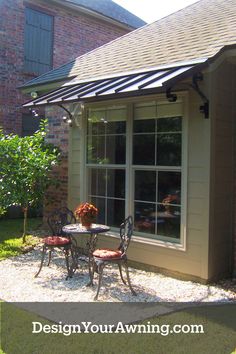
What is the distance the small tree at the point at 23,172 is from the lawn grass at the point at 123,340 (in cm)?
352

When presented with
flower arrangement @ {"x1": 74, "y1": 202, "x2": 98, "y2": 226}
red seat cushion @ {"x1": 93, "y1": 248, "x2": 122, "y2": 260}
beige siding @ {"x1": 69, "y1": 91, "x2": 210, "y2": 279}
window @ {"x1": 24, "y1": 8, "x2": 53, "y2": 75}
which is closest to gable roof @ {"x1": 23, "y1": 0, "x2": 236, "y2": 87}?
beige siding @ {"x1": 69, "y1": 91, "x2": 210, "y2": 279}

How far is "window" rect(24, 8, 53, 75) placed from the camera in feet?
43.8

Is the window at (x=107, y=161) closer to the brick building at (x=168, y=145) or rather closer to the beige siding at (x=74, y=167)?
the brick building at (x=168, y=145)

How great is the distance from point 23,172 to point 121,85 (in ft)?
8.85

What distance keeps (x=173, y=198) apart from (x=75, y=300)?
7.15 feet

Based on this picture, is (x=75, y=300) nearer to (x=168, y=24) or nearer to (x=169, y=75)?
(x=169, y=75)

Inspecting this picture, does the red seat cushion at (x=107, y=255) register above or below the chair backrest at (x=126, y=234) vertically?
below

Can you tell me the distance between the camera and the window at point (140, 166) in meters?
6.53

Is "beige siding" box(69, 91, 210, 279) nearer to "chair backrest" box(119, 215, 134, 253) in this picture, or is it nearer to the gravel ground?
the gravel ground

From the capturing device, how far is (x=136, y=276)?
646 cm

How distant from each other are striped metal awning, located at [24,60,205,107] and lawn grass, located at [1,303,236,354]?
287 cm

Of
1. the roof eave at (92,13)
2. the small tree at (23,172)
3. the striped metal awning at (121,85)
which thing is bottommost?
the small tree at (23,172)

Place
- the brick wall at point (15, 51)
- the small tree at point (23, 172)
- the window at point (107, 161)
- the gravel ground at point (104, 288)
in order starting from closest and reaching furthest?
the gravel ground at point (104, 288), the window at point (107, 161), the small tree at point (23, 172), the brick wall at point (15, 51)

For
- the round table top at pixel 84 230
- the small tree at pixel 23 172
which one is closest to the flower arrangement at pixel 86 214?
the round table top at pixel 84 230
